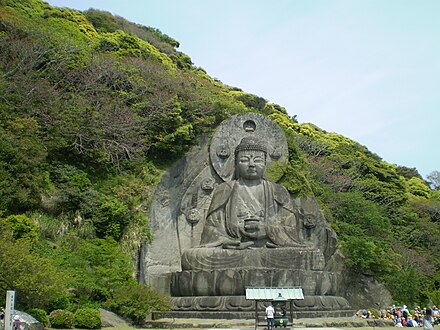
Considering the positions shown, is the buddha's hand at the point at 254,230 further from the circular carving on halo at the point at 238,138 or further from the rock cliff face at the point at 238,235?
the circular carving on halo at the point at 238,138

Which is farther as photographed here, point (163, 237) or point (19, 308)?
point (163, 237)

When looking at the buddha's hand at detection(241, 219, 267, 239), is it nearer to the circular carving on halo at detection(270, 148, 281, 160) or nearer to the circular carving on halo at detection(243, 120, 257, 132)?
the circular carving on halo at detection(270, 148, 281, 160)

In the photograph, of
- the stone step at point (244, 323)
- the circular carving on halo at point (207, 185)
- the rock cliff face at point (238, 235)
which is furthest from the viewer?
the circular carving on halo at point (207, 185)

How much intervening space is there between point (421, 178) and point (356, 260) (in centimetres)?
3436

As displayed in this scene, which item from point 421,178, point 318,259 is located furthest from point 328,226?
point 421,178

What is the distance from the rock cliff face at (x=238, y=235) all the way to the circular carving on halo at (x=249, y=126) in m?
0.04

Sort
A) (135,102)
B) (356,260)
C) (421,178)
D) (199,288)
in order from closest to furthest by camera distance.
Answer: (199,288) → (356,260) → (135,102) → (421,178)

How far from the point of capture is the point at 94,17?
48375mm

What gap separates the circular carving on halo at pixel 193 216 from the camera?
19656 mm

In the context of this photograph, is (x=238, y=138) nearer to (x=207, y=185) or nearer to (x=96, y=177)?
(x=207, y=185)

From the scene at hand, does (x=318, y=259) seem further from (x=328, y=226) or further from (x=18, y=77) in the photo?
(x=18, y=77)

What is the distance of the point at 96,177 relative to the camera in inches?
789

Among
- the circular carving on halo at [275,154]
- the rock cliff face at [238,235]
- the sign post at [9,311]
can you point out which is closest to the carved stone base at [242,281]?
the rock cliff face at [238,235]

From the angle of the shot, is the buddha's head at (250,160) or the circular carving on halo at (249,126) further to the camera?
the circular carving on halo at (249,126)
